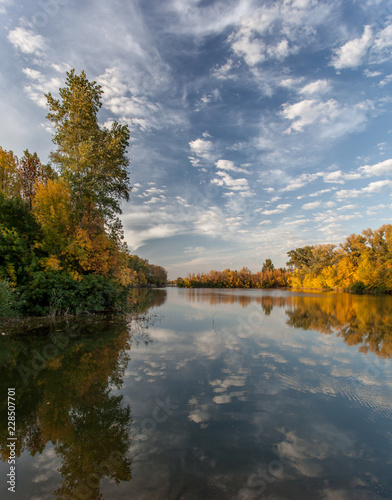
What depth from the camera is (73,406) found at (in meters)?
4.91

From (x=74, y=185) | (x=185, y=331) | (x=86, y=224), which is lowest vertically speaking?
(x=185, y=331)

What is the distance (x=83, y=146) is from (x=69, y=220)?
5.84 meters

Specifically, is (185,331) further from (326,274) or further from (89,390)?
(326,274)

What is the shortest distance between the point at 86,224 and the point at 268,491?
2025 cm

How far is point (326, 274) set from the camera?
8169cm

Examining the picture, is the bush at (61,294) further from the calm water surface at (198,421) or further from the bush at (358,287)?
the bush at (358,287)

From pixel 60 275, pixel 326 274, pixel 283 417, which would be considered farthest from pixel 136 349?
pixel 326 274

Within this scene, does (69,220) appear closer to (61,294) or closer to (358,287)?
(61,294)

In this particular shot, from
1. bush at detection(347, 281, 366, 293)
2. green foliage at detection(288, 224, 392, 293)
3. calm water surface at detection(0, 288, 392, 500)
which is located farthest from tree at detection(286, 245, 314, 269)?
calm water surface at detection(0, 288, 392, 500)

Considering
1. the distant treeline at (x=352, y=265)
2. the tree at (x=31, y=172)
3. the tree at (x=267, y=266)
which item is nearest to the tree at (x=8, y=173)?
the tree at (x=31, y=172)

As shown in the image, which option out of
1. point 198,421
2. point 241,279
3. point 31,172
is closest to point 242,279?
point 241,279

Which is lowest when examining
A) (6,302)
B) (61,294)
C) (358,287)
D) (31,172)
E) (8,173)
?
(358,287)

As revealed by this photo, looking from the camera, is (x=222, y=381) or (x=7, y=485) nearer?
(x=7, y=485)

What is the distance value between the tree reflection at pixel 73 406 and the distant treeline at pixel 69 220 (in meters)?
6.06
